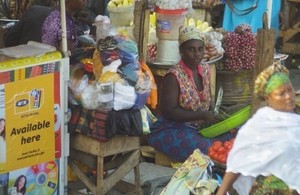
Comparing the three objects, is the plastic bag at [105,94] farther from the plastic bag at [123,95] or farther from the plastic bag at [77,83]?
the plastic bag at [77,83]

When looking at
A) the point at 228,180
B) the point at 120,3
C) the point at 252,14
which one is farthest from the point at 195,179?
the point at 252,14

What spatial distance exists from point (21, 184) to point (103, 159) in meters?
0.71

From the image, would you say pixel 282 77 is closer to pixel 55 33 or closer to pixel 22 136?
pixel 22 136

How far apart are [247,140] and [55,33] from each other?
221 centimetres

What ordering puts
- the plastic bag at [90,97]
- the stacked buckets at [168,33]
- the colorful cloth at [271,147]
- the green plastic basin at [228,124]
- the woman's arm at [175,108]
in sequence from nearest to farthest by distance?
1. the colorful cloth at [271,147]
2. the plastic bag at [90,97]
3. the green plastic basin at [228,124]
4. the woman's arm at [175,108]
5. the stacked buckets at [168,33]

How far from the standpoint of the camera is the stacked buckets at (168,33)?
6129mm

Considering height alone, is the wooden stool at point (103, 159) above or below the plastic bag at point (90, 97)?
below

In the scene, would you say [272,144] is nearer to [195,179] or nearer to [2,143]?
[195,179]

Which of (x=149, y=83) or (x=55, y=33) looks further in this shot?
(x=55, y=33)

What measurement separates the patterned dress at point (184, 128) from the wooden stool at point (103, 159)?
561 mm

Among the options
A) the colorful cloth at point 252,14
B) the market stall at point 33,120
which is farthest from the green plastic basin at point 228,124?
the colorful cloth at point 252,14

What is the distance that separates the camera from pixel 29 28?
6.09m

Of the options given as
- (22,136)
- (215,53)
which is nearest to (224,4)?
(215,53)

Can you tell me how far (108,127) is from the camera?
4.79 meters
